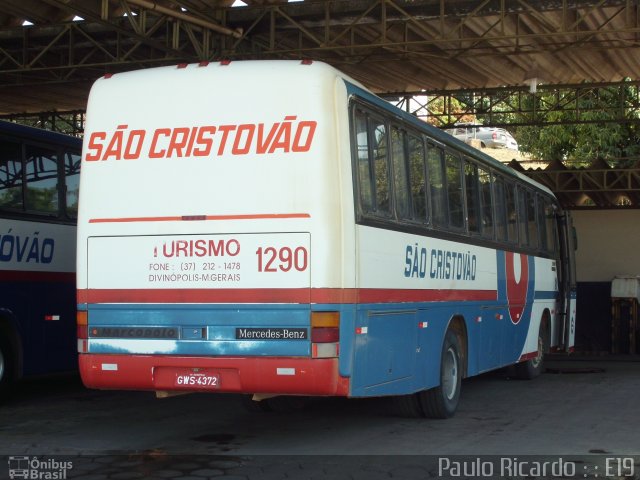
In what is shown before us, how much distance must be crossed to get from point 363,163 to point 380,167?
39cm

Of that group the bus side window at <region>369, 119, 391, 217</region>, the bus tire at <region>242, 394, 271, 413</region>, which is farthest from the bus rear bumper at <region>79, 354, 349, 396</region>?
the bus tire at <region>242, 394, 271, 413</region>

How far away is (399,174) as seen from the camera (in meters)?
9.13

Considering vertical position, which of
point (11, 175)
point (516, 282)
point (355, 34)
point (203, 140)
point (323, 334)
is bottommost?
point (323, 334)

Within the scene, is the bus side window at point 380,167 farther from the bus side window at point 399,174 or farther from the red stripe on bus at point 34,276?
the red stripe on bus at point 34,276

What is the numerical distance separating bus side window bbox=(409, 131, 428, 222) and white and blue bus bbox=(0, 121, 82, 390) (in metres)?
5.02

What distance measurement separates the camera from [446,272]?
10.4 metres

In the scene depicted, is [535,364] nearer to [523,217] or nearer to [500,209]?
[523,217]

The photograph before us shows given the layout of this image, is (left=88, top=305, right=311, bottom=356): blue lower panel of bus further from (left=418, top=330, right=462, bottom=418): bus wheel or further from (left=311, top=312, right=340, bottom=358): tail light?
(left=418, top=330, right=462, bottom=418): bus wheel

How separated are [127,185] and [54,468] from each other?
2463 mm

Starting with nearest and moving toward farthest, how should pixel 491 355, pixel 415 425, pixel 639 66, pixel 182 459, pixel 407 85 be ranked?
pixel 182 459, pixel 415 425, pixel 491 355, pixel 639 66, pixel 407 85

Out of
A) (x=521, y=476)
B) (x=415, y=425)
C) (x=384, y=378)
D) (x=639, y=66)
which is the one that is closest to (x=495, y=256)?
(x=415, y=425)

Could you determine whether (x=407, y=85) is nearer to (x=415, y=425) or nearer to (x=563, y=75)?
(x=563, y=75)

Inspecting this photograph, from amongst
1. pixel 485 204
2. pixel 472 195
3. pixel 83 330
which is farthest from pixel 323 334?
pixel 485 204

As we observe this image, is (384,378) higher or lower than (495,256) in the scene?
lower
